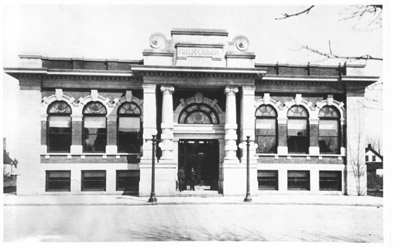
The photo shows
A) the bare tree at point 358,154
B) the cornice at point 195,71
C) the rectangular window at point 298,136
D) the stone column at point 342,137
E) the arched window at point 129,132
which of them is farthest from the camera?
the rectangular window at point 298,136

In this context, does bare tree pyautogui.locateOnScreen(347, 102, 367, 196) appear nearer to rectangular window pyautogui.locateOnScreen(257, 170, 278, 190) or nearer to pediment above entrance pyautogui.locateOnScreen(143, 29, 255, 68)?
rectangular window pyautogui.locateOnScreen(257, 170, 278, 190)

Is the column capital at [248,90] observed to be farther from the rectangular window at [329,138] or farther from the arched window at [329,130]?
the rectangular window at [329,138]

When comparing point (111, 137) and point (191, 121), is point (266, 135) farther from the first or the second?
point (111, 137)

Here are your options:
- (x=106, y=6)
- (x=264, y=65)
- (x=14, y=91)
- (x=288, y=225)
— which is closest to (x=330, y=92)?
(x=264, y=65)

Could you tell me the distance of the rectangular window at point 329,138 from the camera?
895 inches

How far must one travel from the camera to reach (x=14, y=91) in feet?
48.0

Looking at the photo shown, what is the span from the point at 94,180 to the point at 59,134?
3.26 m

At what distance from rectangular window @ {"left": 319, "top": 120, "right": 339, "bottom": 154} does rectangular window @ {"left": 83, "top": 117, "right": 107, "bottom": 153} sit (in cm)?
1259

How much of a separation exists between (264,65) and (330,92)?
4.19 metres

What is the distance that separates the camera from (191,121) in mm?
22750

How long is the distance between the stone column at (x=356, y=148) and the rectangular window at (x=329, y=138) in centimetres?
69

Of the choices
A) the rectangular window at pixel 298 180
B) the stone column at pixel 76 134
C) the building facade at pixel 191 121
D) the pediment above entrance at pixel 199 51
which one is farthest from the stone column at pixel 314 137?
the stone column at pixel 76 134

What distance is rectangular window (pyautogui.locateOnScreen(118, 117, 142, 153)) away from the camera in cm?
2234

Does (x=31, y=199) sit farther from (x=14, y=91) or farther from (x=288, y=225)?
(x=288, y=225)
